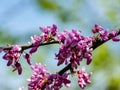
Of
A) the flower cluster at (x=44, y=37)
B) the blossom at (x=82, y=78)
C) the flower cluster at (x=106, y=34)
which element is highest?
the flower cluster at (x=44, y=37)

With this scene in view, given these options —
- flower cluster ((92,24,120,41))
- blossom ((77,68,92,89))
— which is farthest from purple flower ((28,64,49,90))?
flower cluster ((92,24,120,41))

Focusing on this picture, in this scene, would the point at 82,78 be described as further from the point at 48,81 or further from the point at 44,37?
the point at 44,37

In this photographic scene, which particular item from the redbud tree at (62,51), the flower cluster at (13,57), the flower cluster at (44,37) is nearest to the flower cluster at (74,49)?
the redbud tree at (62,51)

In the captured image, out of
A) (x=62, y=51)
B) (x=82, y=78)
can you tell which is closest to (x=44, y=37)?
(x=62, y=51)

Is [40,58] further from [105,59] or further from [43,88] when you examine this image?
[43,88]

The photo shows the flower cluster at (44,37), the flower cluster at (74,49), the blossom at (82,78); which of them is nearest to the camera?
the flower cluster at (74,49)

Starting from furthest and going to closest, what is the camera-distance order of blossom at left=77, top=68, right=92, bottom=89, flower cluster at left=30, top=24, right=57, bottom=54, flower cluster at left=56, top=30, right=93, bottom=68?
blossom at left=77, top=68, right=92, bottom=89 < flower cluster at left=30, top=24, right=57, bottom=54 < flower cluster at left=56, top=30, right=93, bottom=68

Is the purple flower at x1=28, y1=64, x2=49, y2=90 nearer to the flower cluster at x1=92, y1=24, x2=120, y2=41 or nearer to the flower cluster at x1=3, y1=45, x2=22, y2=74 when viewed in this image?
the flower cluster at x1=3, y1=45, x2=22, y2=74

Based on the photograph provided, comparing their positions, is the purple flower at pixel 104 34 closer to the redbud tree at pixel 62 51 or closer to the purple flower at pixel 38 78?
the redbud tree at pixel 62 51

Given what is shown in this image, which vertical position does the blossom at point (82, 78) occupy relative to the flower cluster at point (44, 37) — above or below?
below
